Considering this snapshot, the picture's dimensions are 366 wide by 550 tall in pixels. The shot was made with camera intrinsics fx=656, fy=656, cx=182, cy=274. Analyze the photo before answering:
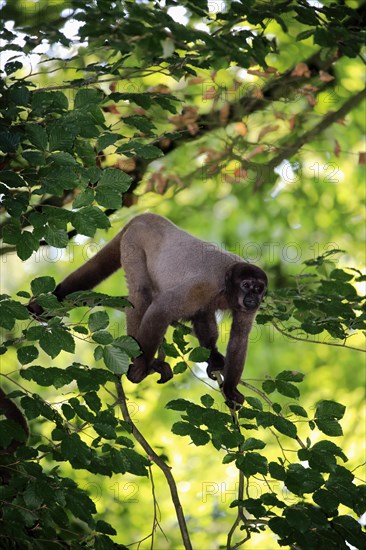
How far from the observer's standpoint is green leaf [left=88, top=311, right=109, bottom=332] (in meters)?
3.34

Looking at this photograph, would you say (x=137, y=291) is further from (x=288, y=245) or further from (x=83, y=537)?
(x=288, y=245)

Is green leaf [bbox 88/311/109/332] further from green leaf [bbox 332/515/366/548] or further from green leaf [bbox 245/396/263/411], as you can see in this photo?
green leaf [bbox 332/515/366/548]

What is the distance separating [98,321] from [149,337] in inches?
76.5

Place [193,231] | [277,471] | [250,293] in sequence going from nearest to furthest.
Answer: [277,471], [250,293], [193,231]

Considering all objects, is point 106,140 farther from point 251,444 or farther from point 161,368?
point 161,368

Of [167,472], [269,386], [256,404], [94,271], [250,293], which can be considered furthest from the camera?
[94,271]

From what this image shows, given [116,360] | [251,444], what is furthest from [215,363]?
[116,360]

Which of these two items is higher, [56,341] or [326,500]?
[56,341]

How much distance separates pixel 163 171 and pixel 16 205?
5328 mm

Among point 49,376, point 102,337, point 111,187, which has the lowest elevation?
point 49,376

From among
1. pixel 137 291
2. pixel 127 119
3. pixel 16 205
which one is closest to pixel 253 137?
pixel 137 291

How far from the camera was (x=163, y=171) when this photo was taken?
28.4 ft

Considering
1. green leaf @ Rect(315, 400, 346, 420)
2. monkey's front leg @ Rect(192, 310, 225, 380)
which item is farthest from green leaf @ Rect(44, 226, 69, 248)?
monkey's front leg @ Rect(192, 310, 225, 380)

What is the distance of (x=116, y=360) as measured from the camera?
3.35 metres
